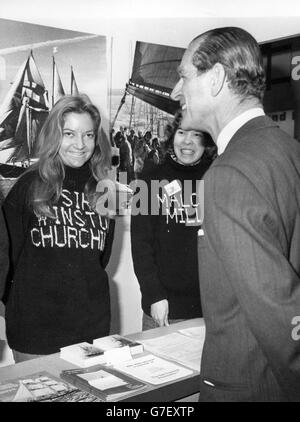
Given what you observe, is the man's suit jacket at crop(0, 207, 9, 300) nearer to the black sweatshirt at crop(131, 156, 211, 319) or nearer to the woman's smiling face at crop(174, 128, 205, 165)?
the black sweatshirt at crop(131, 156, 211, 319)

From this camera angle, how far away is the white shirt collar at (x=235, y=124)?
3.79ft

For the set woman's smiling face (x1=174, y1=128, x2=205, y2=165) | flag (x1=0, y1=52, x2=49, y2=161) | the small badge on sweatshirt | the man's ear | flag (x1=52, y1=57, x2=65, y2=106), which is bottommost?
the small badge on sweatshirt

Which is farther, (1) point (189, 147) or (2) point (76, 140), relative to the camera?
(1) point (189, 147)

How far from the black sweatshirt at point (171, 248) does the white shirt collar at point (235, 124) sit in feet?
4.01

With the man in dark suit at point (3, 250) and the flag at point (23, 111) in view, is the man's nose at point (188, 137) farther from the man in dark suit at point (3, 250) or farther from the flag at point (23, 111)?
the man in dark suit at point (3, 250)

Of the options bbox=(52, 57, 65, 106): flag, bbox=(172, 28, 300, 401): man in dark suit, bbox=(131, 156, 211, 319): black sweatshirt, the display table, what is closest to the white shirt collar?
bbox=(172, 28, 300, 401): man in dark suit

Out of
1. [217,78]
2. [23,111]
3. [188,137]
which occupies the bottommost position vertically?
[217,78]

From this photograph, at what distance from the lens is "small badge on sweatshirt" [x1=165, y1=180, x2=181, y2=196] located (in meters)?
2.43

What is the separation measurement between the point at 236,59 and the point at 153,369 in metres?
0.96

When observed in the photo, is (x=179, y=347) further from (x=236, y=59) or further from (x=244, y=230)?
(x=236, y=59)

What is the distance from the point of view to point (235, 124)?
116cm

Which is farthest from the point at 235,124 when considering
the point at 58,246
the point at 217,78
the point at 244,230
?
the point at 58,246

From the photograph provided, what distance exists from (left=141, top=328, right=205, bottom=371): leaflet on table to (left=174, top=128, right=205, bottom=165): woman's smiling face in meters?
1.03

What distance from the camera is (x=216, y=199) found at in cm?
100
